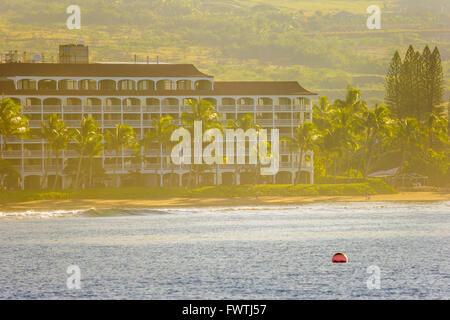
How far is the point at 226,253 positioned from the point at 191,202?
110 feet

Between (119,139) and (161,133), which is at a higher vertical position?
(161,133)

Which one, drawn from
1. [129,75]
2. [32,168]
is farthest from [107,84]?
[32,168]

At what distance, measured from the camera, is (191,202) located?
87375 millimetres

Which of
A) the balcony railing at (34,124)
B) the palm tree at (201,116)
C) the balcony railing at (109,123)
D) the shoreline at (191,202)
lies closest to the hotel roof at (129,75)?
the balcony railing at (109,123)

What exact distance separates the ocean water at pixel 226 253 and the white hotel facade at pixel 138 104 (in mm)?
19812

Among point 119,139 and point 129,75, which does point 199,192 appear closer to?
point 119,139

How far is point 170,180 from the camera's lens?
103 meters

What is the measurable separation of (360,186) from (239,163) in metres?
16.1

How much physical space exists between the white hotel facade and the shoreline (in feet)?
38.4

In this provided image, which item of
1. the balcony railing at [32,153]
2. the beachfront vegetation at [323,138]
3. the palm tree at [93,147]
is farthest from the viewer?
the balcony railing at [32,153]

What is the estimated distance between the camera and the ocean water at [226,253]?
41000 millimetres

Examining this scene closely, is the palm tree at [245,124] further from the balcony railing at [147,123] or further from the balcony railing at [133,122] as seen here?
the balcony railing at [133,122]

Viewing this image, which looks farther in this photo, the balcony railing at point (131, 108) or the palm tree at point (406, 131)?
the balcony railing at point (131, 108)
